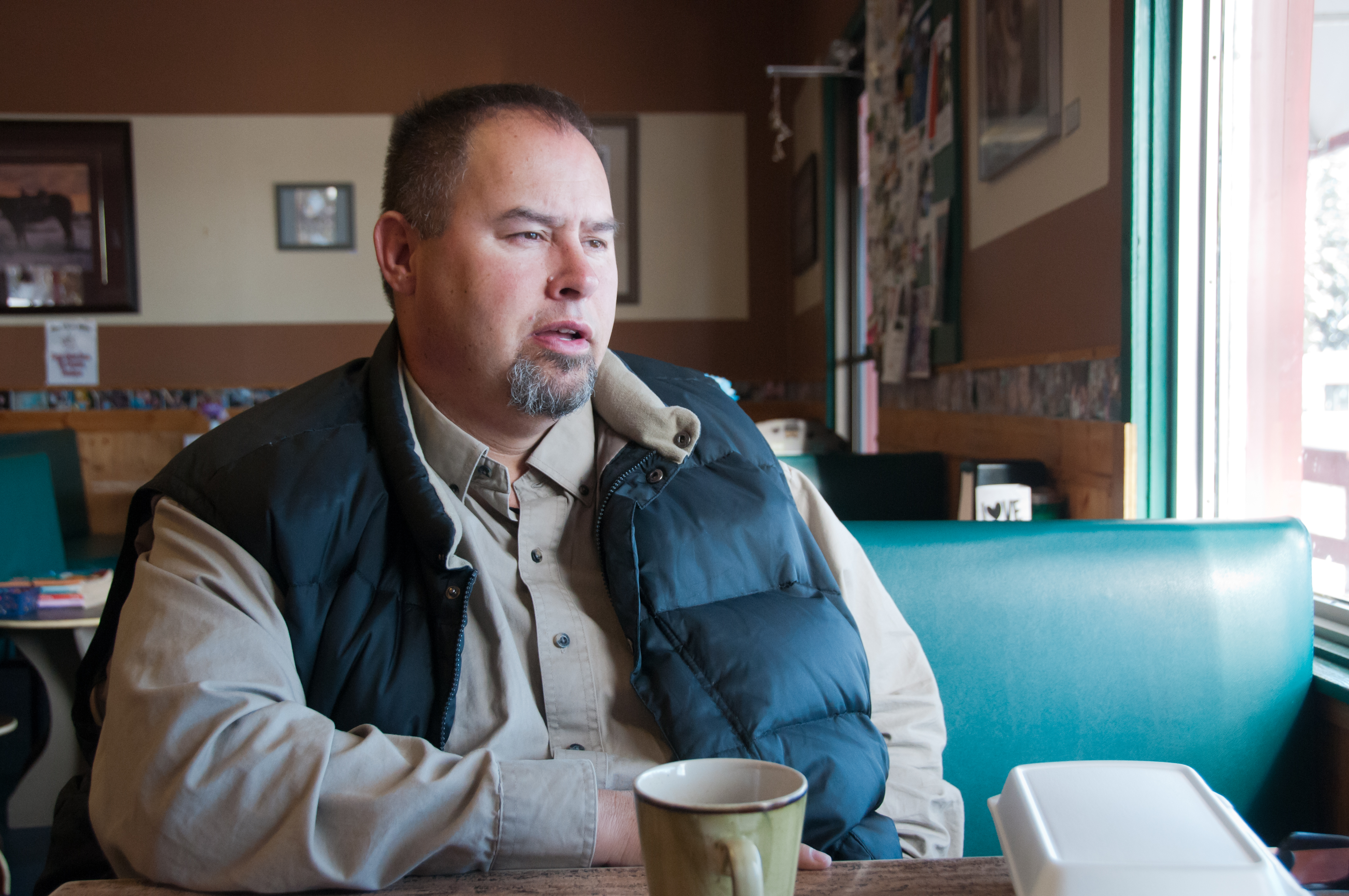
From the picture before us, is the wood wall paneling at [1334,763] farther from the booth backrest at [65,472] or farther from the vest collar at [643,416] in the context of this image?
the booth backrest at [65,472]

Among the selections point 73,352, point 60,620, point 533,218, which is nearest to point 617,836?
point 533,218

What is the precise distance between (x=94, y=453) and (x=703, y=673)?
16.8ft

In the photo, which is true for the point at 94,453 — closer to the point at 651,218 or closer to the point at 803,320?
the point at 651,218

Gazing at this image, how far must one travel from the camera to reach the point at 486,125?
123 centimetres

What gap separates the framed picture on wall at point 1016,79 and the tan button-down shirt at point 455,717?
4.54 feet

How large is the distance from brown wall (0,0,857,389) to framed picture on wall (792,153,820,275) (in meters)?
0.35

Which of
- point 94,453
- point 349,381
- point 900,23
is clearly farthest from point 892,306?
point 94,453

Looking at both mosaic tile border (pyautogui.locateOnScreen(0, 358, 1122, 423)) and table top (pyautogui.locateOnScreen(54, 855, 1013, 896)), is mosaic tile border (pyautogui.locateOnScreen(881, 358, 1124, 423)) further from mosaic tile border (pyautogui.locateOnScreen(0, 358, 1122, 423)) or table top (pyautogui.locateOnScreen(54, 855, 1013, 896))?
table top (pyautogui.locateOnScreen(54, 855, 1013, 896))

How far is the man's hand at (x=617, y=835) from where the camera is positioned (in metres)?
0.84

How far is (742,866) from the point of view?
457mm

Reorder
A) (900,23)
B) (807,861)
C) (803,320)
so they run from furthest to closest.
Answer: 1. (803,320)
2. (900,23)
3. (807,861)

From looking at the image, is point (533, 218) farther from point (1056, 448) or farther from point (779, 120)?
point (779, 120)

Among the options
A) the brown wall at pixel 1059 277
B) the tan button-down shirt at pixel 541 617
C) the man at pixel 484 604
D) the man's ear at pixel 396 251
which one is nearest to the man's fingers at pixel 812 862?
the man at pixel 484 604

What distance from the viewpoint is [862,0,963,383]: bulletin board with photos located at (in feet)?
9.16
